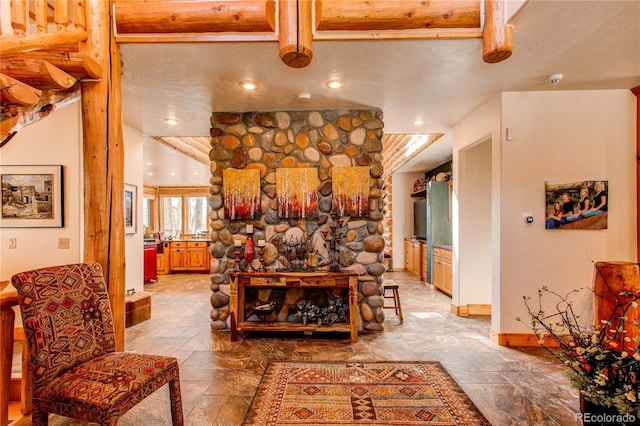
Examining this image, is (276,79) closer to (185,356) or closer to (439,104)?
(439,104)

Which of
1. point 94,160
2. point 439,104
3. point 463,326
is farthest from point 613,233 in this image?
point 94,160

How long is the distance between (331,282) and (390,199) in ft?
17.8

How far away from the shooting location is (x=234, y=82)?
2.98 metres

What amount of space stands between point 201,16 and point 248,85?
2.68ft

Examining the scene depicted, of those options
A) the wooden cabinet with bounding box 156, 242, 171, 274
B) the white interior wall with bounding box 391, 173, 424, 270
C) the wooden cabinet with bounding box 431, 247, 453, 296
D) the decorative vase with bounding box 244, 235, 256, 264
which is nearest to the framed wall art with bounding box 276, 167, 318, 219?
the decorative vase with bounding box 244, 235, 256, 264

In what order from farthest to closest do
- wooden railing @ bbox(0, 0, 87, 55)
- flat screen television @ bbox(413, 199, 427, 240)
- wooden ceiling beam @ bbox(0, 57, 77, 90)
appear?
flat screen television @ bbox(413, 199, 427, 240)
wooden railing @ bbox(0, 0, 87, 55)
wooden ceiling beam @ bbox(0, 57, 77, 90)

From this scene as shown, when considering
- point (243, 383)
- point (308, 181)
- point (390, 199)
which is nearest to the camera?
point (243, 383)

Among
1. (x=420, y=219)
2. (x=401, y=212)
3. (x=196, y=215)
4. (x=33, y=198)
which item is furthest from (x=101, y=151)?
(x=196, y=215)

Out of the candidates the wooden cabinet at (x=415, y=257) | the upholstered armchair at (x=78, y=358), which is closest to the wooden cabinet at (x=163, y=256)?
the wooden cabinet at (x=415, y=257)

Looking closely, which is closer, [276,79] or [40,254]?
[276,79]

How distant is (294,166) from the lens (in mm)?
3756

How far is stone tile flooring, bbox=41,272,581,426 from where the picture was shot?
2.16 m

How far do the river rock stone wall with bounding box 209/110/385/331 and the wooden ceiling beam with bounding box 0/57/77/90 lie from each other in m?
1.81

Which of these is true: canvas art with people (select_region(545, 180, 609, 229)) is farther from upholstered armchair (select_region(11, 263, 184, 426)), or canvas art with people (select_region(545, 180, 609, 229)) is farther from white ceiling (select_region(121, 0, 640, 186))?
upholstered armchair (select_region(11, 263, 184, 426))
